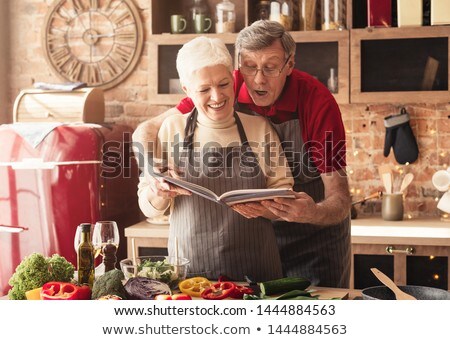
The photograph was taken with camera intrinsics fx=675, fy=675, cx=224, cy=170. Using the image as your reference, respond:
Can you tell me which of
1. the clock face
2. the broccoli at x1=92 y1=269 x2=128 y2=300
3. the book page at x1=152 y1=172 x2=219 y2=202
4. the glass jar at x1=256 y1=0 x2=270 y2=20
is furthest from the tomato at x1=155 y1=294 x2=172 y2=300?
the clock face

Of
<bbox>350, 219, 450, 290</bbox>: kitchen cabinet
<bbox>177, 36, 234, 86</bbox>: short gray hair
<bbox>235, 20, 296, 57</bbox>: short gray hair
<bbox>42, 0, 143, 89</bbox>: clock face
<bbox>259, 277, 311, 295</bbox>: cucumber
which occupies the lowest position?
<bbox>350, 219, 450, 290</bbox>: kitchen cabinet

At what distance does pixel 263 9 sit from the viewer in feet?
14.4

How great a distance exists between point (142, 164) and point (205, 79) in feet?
1.63

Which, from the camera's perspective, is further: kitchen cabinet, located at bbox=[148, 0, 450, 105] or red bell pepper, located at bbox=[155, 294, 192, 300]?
kitchen cabinet, located at bbox=[148, 0, 450, 105]

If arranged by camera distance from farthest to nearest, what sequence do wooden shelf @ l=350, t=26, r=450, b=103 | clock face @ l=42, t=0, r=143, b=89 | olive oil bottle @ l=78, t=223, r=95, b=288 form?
clock face @ l=42, t=0, r=143, b=89 < wooden shelf @ l=350, t=26, r=450, b=103 < olive oil bottle @ l=78, t=223, r=95, b=288

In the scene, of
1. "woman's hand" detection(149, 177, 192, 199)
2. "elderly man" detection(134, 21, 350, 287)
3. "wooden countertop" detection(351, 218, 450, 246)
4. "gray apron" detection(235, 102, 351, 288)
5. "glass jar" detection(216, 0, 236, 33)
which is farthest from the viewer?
"glass jar" detection(216, 0, 236, 33)

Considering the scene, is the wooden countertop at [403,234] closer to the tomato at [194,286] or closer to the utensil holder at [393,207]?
the utensil holder at [393,207]

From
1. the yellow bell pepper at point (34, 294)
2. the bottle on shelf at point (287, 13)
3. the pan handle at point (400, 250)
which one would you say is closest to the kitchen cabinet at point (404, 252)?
the pan handle at point (400, 250)

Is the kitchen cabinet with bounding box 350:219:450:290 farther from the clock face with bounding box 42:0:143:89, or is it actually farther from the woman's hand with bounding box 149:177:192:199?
the clock face with bounding box 42:0:143:89

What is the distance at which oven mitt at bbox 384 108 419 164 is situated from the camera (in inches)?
175

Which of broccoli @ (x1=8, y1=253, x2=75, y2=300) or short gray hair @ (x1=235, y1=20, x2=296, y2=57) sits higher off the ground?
short gray hair @ (x1=235, y1=20, x2=296, y2=57)

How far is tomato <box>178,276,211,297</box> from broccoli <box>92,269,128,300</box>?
23 centimetres

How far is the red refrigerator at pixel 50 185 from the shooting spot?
13.7 ft

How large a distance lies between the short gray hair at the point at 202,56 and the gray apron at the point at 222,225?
0.22m
